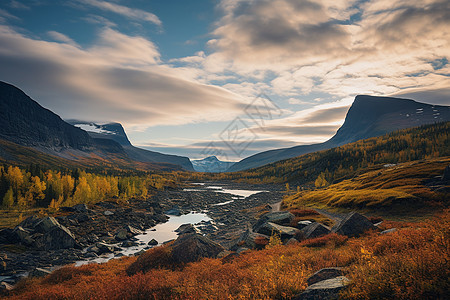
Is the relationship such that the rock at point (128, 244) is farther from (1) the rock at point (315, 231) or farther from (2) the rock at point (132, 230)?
(1) the rock at point (315, 231)

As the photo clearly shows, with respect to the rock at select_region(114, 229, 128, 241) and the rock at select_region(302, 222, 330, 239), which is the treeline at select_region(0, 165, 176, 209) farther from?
the rock at select_region(302, 222, 330, 239)

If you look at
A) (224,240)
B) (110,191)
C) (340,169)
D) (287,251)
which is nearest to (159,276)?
(287,251)

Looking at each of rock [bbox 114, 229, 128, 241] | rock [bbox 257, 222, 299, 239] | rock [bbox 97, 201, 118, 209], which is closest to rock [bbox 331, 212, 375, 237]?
rock [bbox 257, 222, 299, 239]

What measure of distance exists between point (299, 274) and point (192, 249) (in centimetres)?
1095

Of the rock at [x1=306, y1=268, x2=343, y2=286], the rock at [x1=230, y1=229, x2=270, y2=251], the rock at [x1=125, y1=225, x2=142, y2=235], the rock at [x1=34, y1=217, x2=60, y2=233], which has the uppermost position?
the rock at [x1=306, y1=268, x2=343, y2=286]

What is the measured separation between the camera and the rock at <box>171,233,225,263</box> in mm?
17016

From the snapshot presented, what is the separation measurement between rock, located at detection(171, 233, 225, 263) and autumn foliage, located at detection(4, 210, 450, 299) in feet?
3.66

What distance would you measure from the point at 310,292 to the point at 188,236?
13866 mm

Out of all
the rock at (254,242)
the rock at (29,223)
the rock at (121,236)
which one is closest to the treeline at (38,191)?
the rock at (29,223)

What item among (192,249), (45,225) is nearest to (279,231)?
(192,249)

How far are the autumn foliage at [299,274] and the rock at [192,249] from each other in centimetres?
112

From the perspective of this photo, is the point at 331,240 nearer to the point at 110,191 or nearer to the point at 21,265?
the point at 21,265

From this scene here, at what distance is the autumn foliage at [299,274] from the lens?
5914mm

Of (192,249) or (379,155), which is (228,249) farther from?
(379,155)
